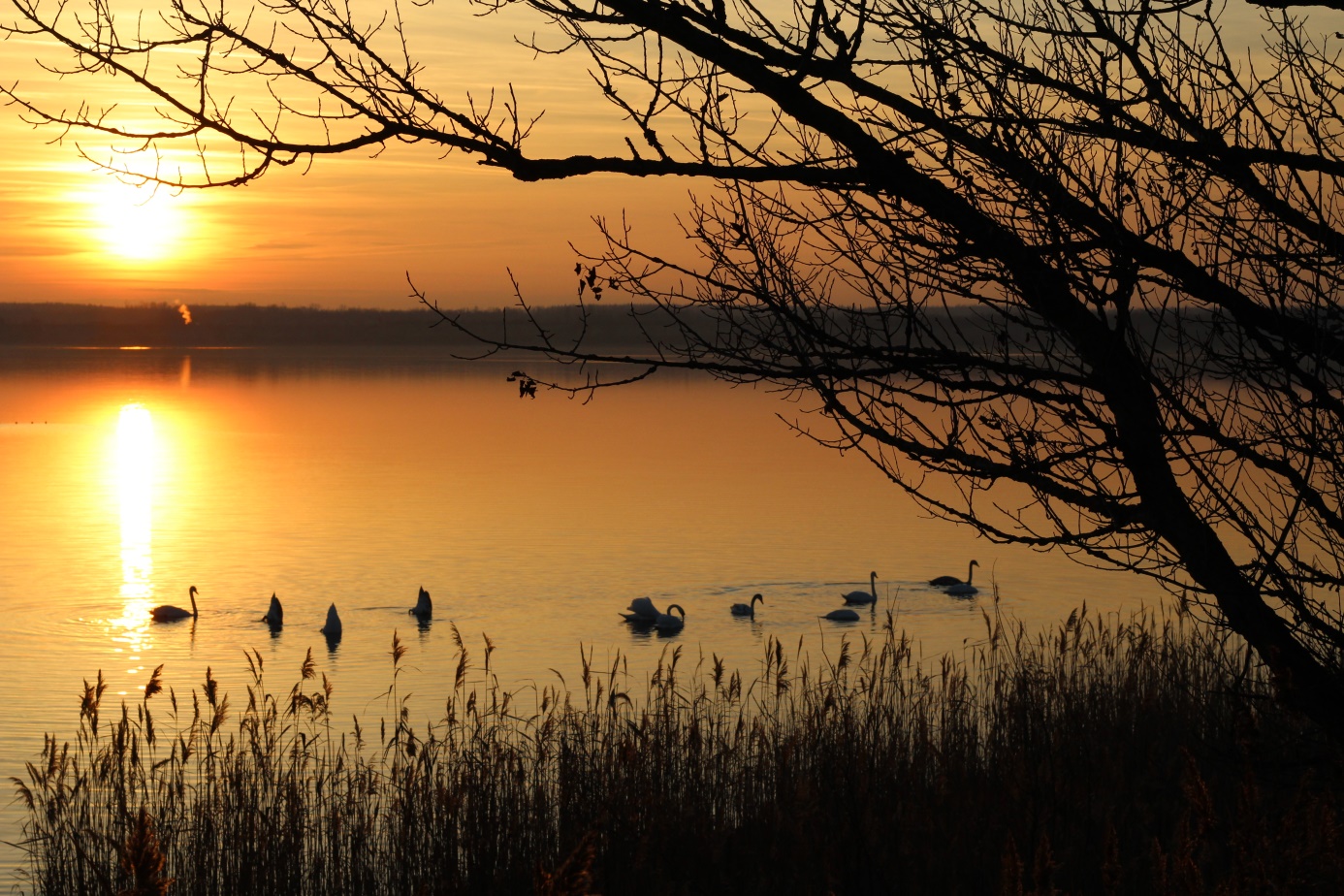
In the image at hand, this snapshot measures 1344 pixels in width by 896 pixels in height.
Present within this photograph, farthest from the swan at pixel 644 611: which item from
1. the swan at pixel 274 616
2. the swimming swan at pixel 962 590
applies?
the swimming swan at pixel 962 590

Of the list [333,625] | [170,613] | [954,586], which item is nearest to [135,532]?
[170,613]

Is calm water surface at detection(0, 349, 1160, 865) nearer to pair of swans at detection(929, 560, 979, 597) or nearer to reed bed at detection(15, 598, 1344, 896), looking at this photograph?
pair of swans at detection(929, 560, 979, 597)

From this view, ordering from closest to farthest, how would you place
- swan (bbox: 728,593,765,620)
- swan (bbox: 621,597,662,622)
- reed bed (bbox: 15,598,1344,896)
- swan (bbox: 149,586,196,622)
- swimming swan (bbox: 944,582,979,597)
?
reed bed (bbox: 15,598,1344,896), swan (bbox: 621,597,662,622), swan (bbox: 728,593,765,620), swan (bbox: 149,586,196,622), swimming swan (bbox: 944,582,979,597)

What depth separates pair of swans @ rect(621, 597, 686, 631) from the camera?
20.4 m

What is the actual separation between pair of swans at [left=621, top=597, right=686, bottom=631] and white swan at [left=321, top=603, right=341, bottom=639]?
13.6 ft

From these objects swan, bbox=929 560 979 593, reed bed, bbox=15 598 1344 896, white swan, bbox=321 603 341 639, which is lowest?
reed bed, bbox=15 598 1344 896

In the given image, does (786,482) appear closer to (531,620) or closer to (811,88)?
(531,620)

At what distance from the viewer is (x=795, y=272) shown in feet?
17.7

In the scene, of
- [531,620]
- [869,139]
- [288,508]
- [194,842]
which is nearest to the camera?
[869,139]

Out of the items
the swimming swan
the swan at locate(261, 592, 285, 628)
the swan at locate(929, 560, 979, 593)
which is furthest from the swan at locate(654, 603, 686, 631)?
the swan at locate(261, 592, 285, 628)

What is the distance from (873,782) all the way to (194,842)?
168 inches

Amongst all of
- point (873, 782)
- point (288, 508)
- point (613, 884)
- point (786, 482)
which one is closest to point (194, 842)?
point (613, 884)

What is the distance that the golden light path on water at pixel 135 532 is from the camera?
2097 centimetres

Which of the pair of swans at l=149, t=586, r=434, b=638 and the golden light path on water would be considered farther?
the golden light path on water
